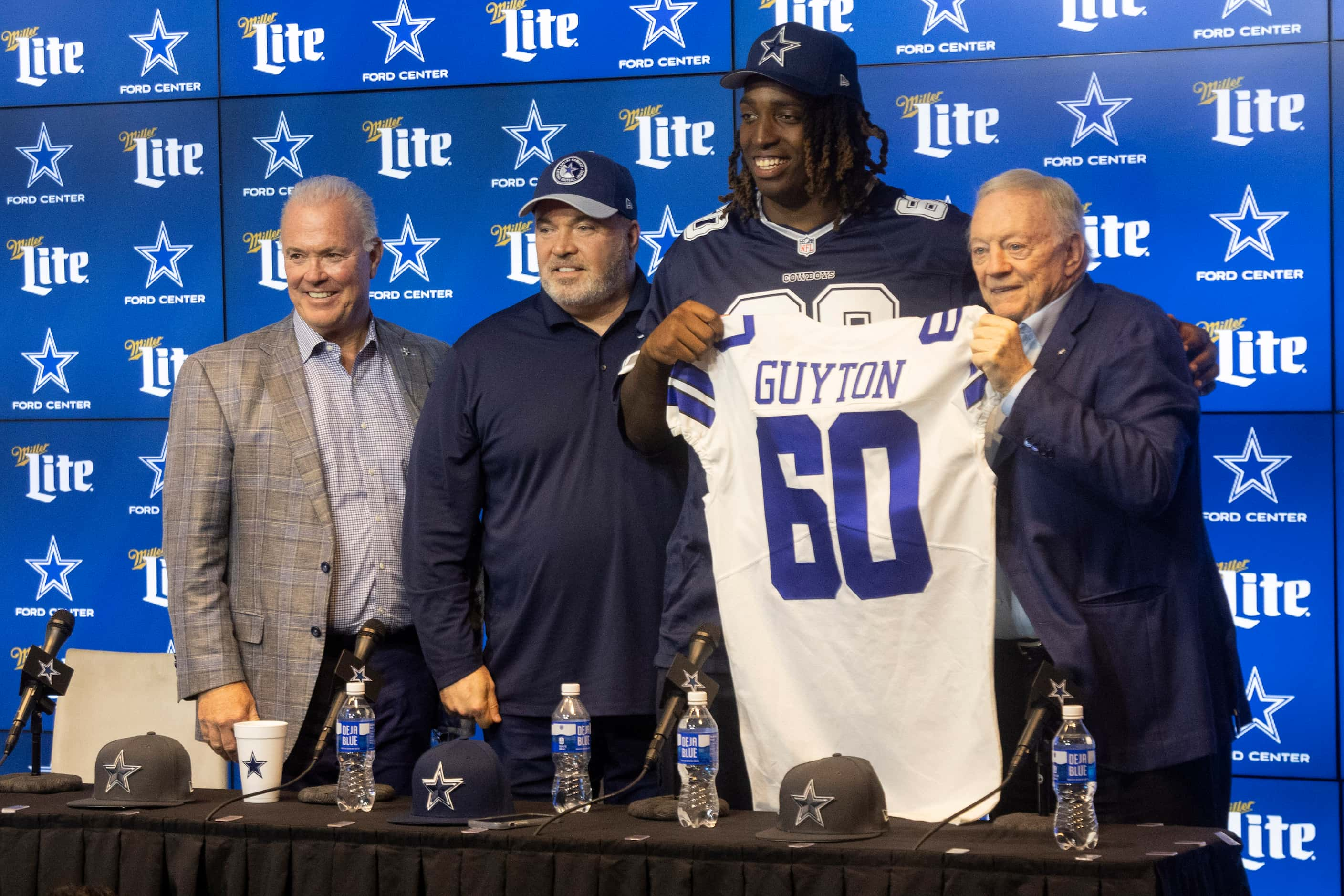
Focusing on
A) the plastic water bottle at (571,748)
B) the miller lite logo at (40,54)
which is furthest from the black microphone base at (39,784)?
the miller lite logo at (40,54)

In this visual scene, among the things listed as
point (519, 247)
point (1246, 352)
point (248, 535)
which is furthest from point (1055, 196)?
point (519, 247)

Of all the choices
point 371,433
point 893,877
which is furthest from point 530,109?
point 893,877

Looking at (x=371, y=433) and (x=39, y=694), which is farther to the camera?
(x=371, y=433)

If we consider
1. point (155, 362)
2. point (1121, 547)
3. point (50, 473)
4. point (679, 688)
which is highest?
point (155, 362)

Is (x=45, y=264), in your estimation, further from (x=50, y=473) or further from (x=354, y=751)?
(x=354, y=751)

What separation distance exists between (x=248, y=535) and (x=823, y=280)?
4.65 ft

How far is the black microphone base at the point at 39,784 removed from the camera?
2674 millimetres

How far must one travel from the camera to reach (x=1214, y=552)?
404 cm

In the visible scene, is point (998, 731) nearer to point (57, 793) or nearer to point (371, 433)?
point (371, 433)

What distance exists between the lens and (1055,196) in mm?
2641

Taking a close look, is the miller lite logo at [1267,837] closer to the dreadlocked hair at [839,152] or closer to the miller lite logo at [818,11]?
the dreadlocked hair at [839,152]

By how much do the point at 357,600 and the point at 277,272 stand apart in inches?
70.6

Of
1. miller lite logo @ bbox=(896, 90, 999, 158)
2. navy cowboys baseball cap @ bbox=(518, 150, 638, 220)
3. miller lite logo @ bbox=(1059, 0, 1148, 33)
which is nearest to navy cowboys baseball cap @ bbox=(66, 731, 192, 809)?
navy cowboys baseball cap @ bbox=(518, 150, 638, 220)

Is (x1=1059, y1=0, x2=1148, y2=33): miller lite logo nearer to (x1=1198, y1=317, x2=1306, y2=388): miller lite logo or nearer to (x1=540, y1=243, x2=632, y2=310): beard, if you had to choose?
(x1=1198, y1=317, x2=1306, y2=388): miller lite logo
